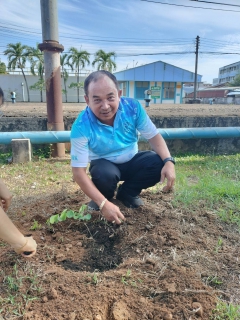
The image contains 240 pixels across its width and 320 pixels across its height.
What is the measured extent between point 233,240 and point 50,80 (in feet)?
10.5

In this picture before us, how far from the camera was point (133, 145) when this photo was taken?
2.20 m

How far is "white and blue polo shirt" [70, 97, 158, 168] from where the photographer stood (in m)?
1.83

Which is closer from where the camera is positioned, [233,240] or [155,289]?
[155,289]

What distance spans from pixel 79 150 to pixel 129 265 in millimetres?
810

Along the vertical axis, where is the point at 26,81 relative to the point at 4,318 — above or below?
above

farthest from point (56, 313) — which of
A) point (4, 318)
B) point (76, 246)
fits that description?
point (76, 246)

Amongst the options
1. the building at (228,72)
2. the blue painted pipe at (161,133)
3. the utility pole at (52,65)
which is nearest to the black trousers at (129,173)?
the blue painted pipe at (161,133)

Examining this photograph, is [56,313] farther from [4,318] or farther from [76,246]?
[76,246]

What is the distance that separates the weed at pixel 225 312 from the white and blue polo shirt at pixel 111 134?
1108 millimetres

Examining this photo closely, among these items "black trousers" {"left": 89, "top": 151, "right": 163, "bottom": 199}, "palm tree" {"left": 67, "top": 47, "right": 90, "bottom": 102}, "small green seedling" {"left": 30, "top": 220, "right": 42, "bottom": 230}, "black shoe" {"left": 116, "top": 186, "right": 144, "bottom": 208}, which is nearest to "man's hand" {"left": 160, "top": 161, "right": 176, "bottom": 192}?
"black trousers" {"left": 89, "top": 151, "right": 163, "bottom": 199}

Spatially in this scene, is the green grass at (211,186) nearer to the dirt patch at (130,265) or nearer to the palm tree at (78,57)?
the dirt patch at (130,265)

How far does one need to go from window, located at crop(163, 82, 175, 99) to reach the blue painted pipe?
2957 cm

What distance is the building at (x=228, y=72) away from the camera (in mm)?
66600

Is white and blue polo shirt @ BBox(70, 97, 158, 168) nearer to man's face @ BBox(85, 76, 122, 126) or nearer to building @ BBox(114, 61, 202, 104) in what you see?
man's face @ BBox(85, 76, 122, 126)
